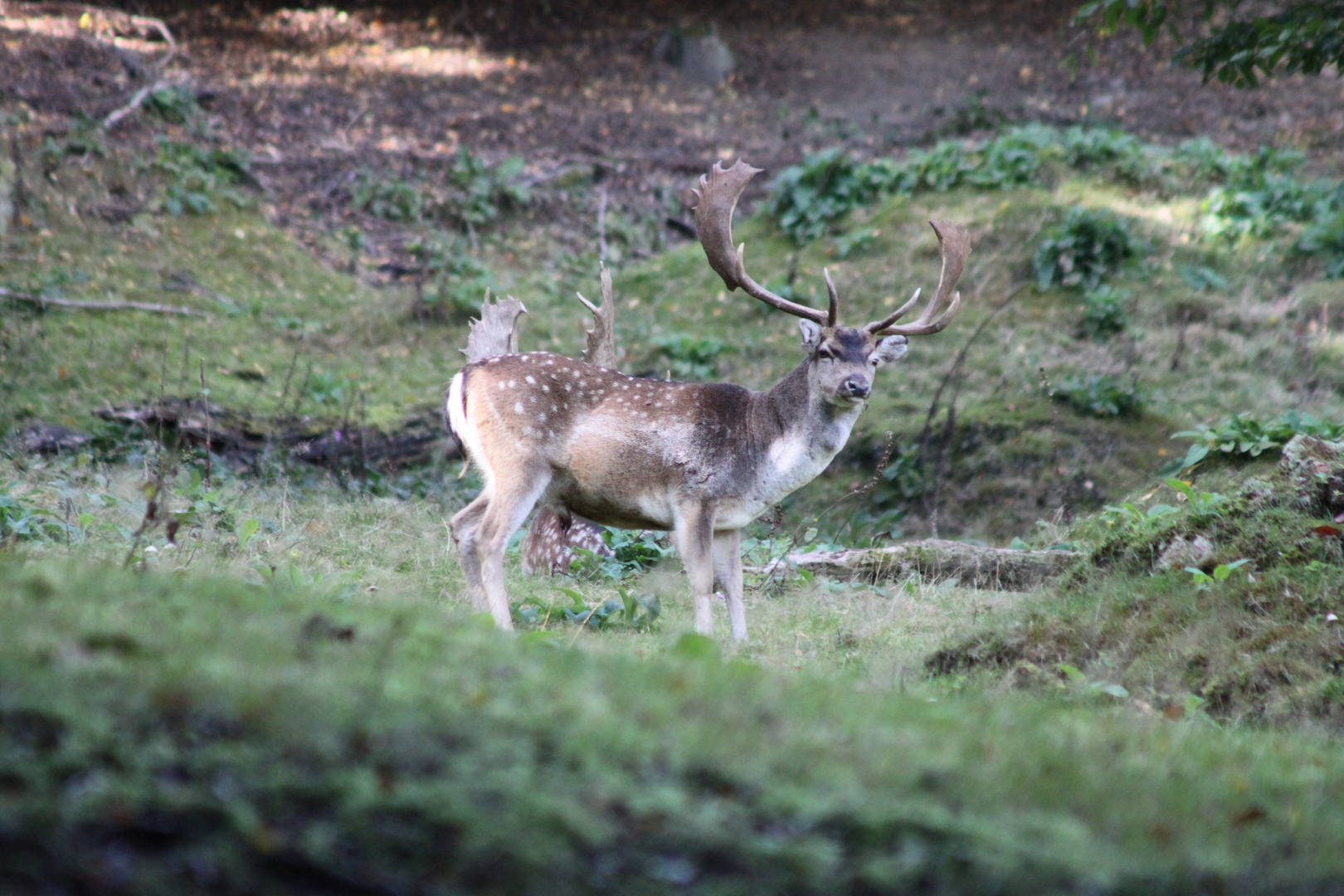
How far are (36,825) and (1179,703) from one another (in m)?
4.55

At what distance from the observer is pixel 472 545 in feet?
22.1

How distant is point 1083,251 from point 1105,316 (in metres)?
1.03

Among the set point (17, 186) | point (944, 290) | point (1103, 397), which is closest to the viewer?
point (944, 290)

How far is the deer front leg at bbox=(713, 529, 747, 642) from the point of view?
687 cm

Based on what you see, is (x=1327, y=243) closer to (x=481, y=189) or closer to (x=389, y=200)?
(x=481, y=189)

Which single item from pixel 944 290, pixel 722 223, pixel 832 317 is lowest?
pixel 832 317

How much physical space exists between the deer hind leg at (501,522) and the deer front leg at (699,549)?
82cm

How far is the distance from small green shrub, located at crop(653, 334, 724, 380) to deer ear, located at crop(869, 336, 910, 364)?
17.5ft

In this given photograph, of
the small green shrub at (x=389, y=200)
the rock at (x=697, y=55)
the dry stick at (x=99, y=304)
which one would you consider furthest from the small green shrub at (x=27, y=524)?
the rock at (x=697, y=55)

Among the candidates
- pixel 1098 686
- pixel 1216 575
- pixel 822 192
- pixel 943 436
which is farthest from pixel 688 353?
pixel 1098 686

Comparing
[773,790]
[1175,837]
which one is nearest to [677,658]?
[773,790]

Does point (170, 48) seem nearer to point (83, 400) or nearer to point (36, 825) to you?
point (83, 400)

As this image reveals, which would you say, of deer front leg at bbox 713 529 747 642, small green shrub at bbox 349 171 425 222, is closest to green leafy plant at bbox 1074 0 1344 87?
deer front leg at bbox 713 529 747 642

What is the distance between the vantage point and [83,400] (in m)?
10.4
